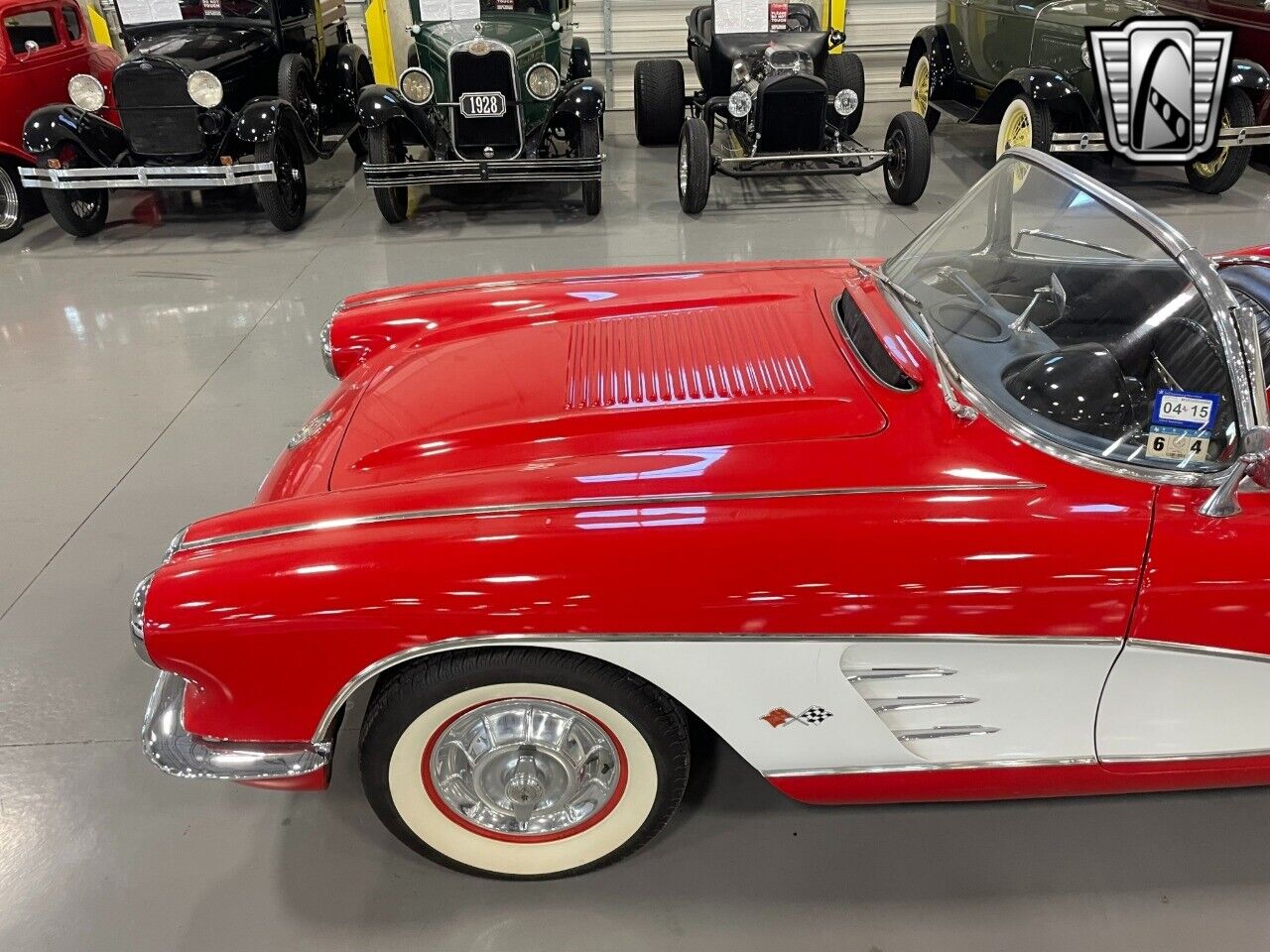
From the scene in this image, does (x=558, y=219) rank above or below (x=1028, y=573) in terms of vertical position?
below

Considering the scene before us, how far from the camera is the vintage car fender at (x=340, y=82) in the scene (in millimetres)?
8344

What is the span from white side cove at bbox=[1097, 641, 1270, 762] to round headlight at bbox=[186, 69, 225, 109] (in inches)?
255

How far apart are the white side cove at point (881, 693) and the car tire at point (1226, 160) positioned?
5.84 meters

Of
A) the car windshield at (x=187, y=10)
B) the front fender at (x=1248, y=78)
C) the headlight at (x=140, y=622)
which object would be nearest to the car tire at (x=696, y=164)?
the front fender at (x=1248, y=78)

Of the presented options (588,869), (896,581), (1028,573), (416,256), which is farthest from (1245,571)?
(416,256)

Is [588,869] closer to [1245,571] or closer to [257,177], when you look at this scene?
[1245,571]

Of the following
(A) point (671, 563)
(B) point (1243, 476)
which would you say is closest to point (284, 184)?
(A) point (671, 563)

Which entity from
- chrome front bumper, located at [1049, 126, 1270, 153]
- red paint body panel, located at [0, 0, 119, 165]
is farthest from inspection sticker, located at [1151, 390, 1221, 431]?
red paint body panel, located at [0, 0, 119, 165]

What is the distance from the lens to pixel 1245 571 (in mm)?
1561

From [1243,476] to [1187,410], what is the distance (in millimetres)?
140

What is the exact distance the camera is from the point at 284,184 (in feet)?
21.2

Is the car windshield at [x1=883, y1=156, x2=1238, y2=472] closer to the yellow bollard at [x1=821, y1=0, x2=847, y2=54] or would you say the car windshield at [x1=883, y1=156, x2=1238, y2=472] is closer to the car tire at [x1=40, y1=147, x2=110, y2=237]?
the car tire at [x1=40, y1=147, x2=110, y2=237]

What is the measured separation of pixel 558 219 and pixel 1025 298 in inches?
190

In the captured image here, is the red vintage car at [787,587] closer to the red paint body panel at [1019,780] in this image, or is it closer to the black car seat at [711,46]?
the red paint body panel at [1019,780]
